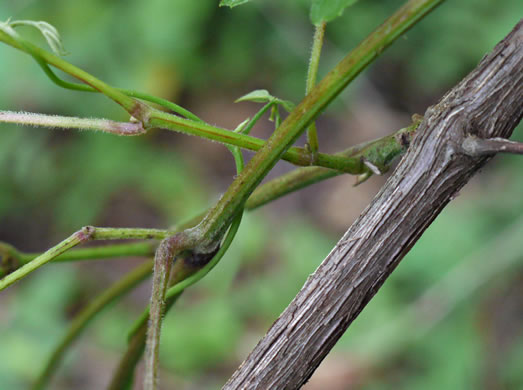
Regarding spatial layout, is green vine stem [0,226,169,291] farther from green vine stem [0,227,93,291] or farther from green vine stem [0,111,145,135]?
green vine stem [0,111,145,135]

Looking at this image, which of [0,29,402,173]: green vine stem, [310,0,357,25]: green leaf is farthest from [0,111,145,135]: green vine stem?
[310,0,357,25]: green leaf

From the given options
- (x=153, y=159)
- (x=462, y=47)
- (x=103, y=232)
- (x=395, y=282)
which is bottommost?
(x=103, y=232)

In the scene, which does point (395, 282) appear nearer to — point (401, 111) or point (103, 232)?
point (401, 111)

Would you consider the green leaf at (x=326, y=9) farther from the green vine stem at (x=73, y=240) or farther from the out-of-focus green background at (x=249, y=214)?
the out-of-focus green background at (x=249, y=214)

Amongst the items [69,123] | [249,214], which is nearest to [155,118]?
[69,123]

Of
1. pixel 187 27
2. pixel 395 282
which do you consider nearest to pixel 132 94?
pixel 395 282

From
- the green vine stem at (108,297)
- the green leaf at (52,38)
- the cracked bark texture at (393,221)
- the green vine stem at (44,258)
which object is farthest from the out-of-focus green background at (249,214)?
the green leaf at (52,38)

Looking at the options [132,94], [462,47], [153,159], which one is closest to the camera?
[132,94]
